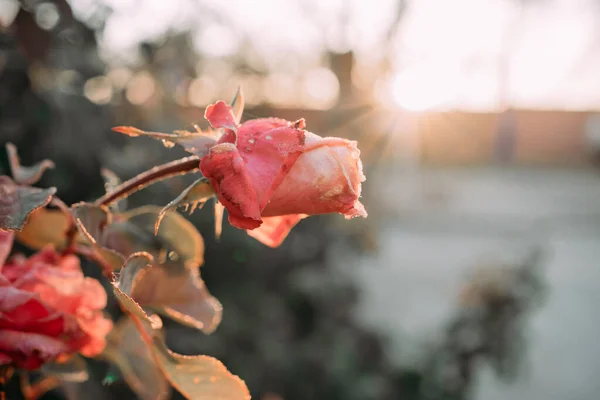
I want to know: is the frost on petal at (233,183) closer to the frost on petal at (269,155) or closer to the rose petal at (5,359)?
the frost on petal at (269,155)

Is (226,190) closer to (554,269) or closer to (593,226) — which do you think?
(554,269)

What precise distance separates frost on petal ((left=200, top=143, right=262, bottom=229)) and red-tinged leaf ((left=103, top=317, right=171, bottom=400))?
163 millimetres

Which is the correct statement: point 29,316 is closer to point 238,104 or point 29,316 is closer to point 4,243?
point 4,243

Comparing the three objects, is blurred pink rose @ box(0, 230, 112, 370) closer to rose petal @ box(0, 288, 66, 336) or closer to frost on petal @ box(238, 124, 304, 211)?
rose petal @ box(0, 288, 66, 336)

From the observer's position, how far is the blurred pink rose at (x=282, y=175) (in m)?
0.28

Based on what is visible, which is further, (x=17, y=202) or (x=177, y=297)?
(x=177, y=297)

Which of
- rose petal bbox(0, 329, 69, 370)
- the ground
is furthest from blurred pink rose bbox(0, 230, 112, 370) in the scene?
the ground

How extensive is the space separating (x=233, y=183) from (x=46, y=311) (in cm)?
14

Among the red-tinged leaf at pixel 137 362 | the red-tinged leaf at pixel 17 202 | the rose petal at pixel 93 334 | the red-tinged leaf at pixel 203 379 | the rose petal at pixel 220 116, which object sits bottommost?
the red-tinged leaf at pixel 137 362

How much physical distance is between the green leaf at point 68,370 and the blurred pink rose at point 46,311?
4 centimetres

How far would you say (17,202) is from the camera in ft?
0.98

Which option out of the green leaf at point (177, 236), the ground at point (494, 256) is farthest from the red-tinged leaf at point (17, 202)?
Result: the ground at point (494, 256)

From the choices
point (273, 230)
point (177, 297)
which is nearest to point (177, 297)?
point (177, 297)

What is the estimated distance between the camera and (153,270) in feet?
1.30
